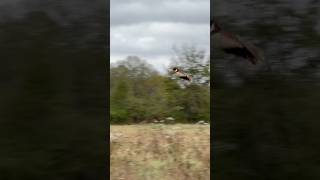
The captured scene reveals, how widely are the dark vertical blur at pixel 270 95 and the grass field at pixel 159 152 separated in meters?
0.61

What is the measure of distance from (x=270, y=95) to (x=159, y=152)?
3.40 ft

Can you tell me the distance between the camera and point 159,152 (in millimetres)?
3602

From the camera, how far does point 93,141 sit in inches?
111

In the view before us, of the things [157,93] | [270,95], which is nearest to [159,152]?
[157,93]

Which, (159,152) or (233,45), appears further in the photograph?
(159,152)

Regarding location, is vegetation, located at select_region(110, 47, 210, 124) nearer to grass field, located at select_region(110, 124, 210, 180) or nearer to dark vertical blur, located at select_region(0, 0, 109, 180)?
grass field, located at select_region(110, 124, 210, 180)

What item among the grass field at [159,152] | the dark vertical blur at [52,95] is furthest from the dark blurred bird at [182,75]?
the dark vertical blur at [52,95]

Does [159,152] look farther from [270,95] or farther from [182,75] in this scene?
[270,95]

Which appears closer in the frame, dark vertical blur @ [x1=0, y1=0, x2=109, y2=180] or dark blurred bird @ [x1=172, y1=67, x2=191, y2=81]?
dark vertical blur @ [x1=0, y1=0, x2=109, y2=180]

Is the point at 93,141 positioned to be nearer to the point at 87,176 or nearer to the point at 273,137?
the point at 87,176

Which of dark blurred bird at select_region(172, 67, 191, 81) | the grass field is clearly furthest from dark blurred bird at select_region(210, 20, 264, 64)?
the grass field

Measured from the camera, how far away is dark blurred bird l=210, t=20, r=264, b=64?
9.18 ft

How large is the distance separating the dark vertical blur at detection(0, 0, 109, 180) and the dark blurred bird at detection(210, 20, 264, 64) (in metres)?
0.57

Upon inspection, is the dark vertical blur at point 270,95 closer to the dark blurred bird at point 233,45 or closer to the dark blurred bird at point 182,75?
the dark blurred bird at point 233,45
